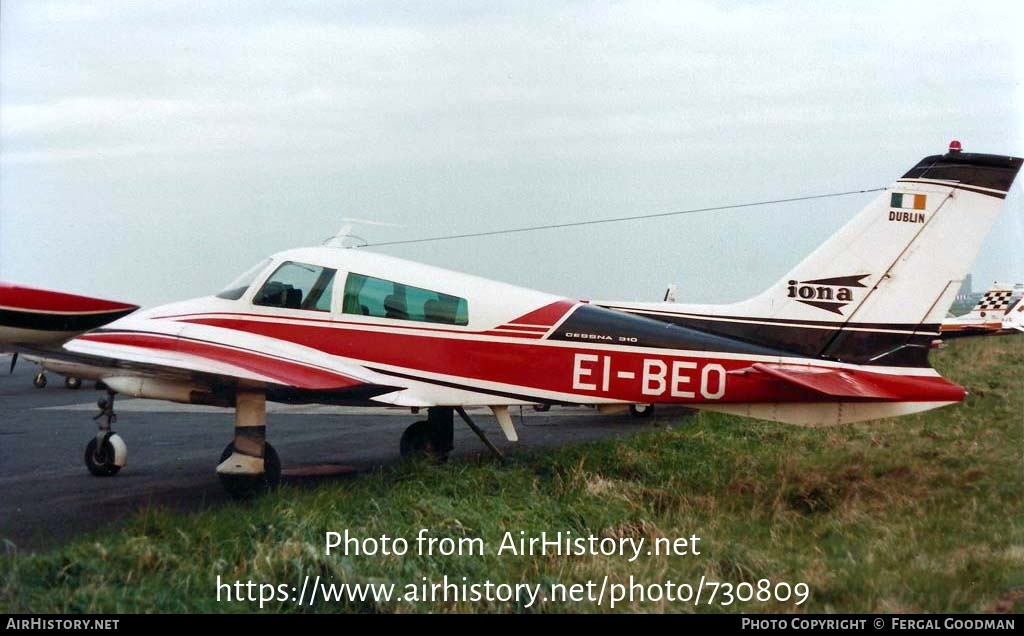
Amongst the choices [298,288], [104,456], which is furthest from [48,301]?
[104,456]

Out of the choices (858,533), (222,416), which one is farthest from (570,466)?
(222,416)

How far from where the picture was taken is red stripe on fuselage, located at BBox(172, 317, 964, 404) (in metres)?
9.46

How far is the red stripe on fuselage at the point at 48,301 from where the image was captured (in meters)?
8.01

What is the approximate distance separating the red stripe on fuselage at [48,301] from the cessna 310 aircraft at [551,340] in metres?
0.75

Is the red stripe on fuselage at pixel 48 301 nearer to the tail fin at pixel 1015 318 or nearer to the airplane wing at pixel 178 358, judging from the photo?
the airplane wing at pixel 178 358

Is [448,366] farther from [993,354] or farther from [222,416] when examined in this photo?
[993,354]

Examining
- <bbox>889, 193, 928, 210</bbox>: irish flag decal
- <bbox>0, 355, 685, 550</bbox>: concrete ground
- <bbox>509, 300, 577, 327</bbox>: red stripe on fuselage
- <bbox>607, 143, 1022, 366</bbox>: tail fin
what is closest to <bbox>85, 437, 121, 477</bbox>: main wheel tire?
<bbox>0, 355, 685, 550</bbox>: concrete ground

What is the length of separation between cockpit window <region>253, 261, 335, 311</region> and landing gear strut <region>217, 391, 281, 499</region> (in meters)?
1.20

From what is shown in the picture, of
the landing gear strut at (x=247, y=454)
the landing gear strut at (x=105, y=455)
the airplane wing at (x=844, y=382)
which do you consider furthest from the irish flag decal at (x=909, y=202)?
the landing gear strut at (x=105, y=455)

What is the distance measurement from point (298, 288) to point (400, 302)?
1.10 m

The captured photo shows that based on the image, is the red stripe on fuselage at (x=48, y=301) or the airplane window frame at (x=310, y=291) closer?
the red stripe on fuselage at (x=48, y=301)

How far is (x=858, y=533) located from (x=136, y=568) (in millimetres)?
5339

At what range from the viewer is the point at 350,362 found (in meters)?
10.0

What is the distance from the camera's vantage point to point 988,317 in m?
32.8
